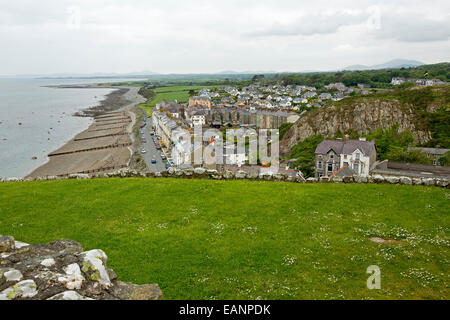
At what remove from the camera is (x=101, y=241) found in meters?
11.8

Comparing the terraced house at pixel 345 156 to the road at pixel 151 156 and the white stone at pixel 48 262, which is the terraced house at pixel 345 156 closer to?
the road at pixel 151 156

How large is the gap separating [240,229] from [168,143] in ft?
237

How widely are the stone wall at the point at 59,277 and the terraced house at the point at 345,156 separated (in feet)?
141

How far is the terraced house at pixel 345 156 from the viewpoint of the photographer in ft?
155

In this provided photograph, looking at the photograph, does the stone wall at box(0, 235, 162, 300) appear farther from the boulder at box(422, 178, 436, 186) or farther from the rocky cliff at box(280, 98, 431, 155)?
the rocky cliff at box(280, 98, 431, 155)

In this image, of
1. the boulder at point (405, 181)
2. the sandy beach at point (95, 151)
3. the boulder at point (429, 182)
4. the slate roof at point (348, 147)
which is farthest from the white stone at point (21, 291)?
the slate roof at point (348, 147)

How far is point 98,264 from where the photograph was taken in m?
6.70

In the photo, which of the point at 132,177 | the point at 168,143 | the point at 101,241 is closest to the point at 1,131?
the point at 168,143

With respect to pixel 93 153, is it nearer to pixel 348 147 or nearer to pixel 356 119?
pixel 348 147

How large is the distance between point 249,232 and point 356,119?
86349mm

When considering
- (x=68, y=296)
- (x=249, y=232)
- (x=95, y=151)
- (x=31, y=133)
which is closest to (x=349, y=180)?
(x=249, y=232)

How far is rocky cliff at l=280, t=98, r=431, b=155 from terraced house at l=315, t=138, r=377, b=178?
37701 millimetres

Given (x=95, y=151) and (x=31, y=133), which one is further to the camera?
(x=31, y=133)
